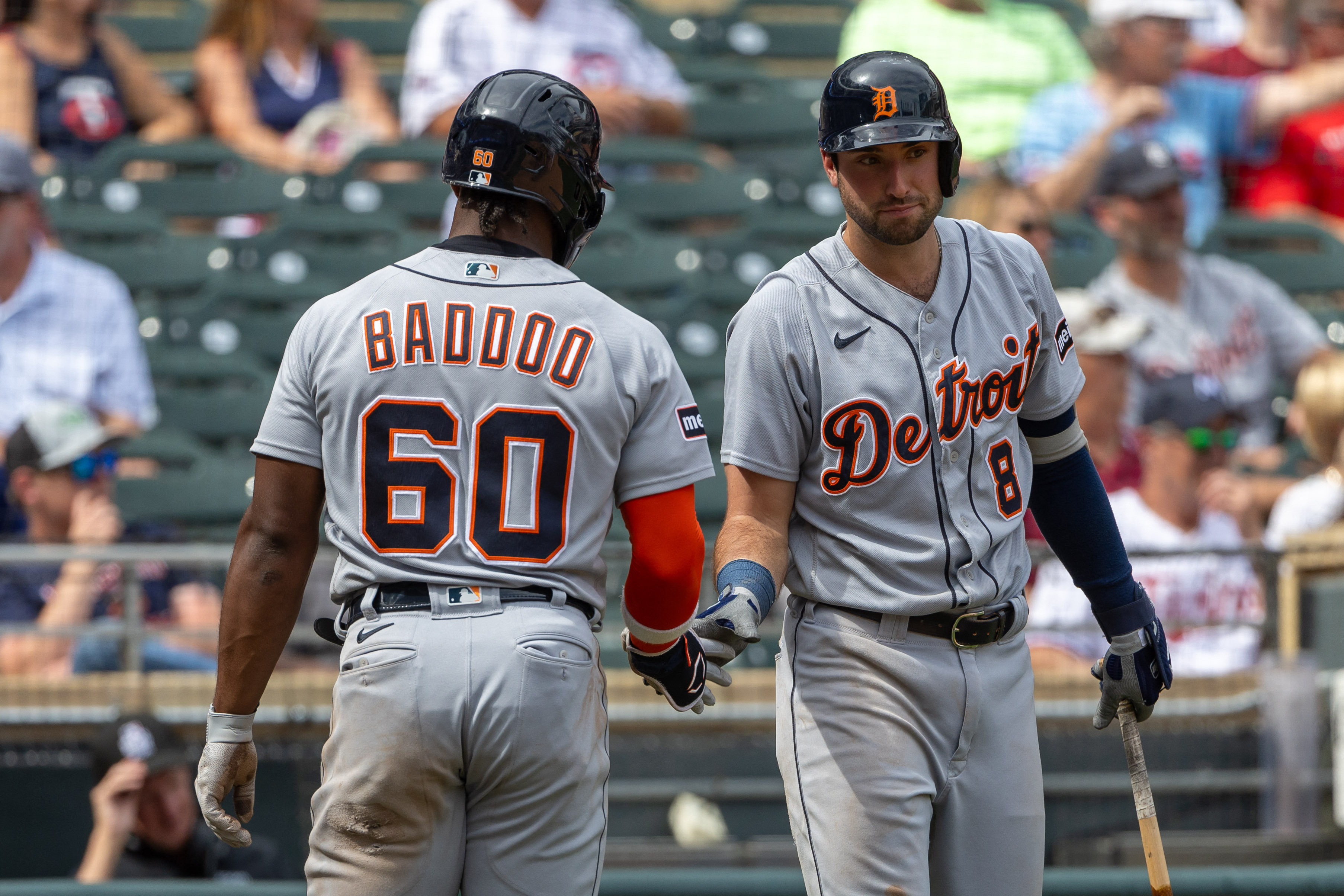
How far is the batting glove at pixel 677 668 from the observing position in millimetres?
2430

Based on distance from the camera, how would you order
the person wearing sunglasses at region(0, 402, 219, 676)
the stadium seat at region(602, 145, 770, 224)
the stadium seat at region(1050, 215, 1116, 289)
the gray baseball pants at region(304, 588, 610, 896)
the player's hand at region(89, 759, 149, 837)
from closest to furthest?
the gray baseball pants at region(304, 588, 610, 896) → the player's hand at region(89, 759, 149, 837) → the person wearing sunglasses at region(0, 402, 219, 676) → the stadium seat at region(1050, 215, 1116, 289) → the stadium seat at region(602, 145, 770, 224)

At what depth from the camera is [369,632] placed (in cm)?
222

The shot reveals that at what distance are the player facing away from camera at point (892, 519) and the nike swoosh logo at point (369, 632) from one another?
0.48 m

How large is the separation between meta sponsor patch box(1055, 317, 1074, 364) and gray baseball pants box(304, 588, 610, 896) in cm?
98

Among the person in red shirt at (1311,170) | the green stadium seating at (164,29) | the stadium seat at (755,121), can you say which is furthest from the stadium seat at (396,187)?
the person in red shirt at (1311,170)

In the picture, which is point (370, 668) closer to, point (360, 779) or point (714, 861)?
point (360, 779)

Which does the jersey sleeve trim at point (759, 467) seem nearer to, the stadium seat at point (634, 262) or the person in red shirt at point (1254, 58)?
the stadium seat at point (634, 262)

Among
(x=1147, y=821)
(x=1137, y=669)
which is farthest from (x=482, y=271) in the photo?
(x=1147, y=821)

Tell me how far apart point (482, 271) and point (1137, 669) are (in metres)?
1.28

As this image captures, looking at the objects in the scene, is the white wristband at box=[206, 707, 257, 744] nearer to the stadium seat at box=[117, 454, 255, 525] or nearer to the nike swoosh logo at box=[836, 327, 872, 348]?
the nike swoosh logo at box=[836, 327, 872, 348]

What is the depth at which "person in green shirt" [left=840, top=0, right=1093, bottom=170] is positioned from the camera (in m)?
6.82

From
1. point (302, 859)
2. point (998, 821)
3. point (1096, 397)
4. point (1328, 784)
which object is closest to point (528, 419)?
point (998, 821)

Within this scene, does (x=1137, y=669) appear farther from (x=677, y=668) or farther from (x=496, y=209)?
(x=496, y=209)

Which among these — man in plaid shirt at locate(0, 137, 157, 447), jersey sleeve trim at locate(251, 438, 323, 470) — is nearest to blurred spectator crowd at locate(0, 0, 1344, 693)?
man in plaid shirt at locate(0, 137, 157, 447)
